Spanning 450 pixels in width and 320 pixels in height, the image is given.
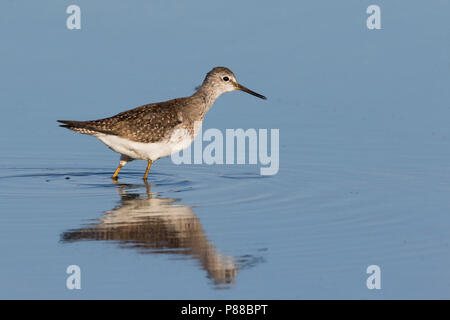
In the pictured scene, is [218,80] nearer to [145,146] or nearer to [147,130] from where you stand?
[147,130]

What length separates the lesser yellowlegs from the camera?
14570mm

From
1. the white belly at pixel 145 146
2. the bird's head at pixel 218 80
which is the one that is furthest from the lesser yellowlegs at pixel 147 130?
the bird's head at pixel 218 80

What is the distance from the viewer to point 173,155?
649 inches

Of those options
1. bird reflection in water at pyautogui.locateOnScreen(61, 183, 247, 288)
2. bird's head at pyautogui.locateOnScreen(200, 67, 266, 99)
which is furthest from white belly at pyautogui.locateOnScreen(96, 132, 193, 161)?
bird reflection in water at pyautogui.locateOnScreen(61, 183, 247, 288)

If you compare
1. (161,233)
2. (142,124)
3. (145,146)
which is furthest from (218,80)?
(161,233)

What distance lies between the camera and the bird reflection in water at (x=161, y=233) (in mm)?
9961

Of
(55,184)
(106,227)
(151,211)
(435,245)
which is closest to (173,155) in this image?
(55,184)

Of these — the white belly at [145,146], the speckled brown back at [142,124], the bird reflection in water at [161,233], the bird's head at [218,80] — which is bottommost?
the bird reflection in water at [161,233]

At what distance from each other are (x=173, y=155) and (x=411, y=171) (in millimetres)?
4269

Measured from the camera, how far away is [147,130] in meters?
14.8

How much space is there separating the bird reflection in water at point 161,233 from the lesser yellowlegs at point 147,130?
1793 millimetres

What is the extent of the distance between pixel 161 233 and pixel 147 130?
387 centimetres

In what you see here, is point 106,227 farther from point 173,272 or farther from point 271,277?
point 271,277

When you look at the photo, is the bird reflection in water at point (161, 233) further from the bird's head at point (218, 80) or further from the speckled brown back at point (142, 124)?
the bird's head at point (218, 80)
